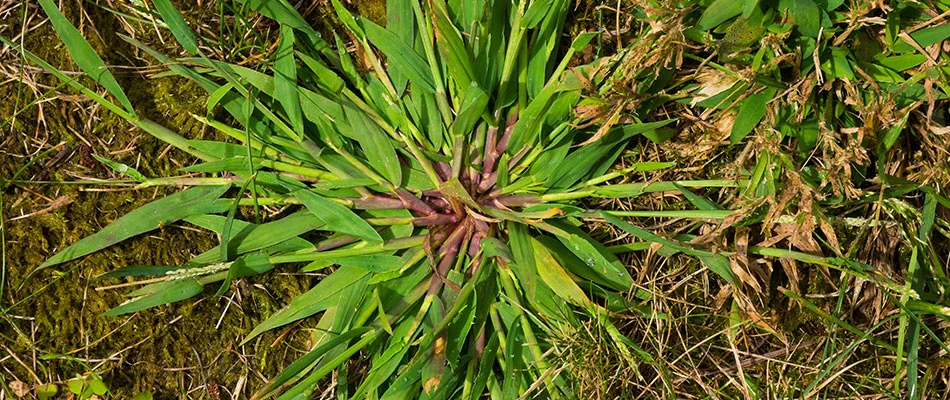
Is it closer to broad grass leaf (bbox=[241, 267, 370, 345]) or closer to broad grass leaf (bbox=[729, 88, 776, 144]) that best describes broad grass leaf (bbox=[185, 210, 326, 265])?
broad grass leaf (bbox=[241, 267, 370, 345])

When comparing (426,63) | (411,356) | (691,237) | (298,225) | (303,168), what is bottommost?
(411,356)

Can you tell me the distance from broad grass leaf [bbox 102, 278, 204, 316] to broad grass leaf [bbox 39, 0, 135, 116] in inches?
17.2

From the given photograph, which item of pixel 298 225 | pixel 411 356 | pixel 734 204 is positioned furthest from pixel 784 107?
pixel 298 225

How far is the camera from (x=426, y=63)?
1734 millimetres

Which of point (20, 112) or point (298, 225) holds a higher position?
point (20, 112)

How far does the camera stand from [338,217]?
1.71 metres

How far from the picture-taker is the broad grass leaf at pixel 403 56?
1710 millimetres

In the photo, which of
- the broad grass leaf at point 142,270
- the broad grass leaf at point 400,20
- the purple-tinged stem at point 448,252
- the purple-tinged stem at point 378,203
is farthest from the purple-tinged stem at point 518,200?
the broad grass leaf at point 142,270

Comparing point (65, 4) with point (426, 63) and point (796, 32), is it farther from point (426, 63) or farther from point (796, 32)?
point (796, 32)

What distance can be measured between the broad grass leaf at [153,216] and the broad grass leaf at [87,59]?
24 centimetres

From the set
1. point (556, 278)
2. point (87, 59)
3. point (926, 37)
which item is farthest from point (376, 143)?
point (926, 37)

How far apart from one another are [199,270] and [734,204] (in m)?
1.27

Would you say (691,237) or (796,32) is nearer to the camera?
(796,32)

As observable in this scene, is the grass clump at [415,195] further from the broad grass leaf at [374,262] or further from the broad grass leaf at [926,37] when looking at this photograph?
the broad grass leaf at [926,37]
